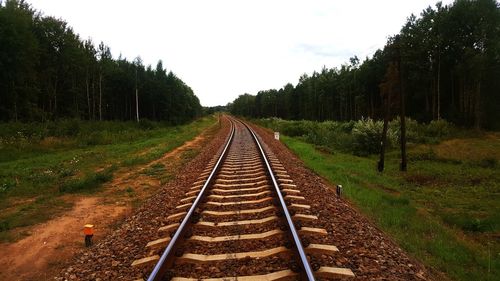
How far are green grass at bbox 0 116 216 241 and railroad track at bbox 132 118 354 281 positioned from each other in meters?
3.77

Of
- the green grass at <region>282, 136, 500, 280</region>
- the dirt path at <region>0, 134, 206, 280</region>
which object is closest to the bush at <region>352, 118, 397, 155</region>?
the green grass at <region>282, 136, 500, 280</region>

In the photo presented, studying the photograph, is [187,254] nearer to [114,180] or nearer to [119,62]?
[114,180]

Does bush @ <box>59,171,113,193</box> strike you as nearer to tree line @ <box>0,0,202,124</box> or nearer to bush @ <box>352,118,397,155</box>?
bush @ <box>352,118,397,155</box>

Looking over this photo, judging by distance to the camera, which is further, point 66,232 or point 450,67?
point 450,67

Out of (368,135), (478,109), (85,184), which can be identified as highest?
(478,109)

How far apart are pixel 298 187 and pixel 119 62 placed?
8352 cm

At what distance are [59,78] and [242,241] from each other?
54.8 m

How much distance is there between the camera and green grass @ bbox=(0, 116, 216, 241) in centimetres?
903

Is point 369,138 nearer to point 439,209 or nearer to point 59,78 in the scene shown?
point 439,209

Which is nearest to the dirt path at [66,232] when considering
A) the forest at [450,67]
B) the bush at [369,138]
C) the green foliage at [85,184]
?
the green foliage at [85,184]

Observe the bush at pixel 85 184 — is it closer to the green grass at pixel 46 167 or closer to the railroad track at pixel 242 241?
the green grass at pixel 46 167

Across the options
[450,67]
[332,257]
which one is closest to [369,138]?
[332,257]

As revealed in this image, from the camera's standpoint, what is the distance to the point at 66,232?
23.6 feet

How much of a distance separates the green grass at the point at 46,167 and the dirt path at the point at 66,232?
1.63ft
